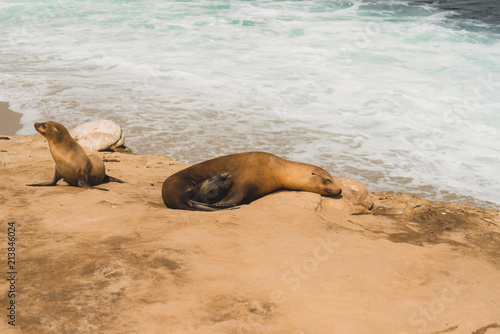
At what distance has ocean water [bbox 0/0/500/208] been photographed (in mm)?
8508

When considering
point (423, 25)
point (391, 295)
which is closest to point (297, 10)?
point (423, 25)

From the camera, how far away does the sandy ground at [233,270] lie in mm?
2535

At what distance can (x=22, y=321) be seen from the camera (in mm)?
2357

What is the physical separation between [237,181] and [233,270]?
75.8 inches

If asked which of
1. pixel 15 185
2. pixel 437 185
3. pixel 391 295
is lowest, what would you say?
pixel 437 185

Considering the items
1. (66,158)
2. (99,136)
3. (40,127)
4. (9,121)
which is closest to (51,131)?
(40,127)

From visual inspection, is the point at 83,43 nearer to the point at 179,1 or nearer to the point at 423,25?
the point at 179,1

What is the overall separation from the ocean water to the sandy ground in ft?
10.2

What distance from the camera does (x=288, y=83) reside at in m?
12.8

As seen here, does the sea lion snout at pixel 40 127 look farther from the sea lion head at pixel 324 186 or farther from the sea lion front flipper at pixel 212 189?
the sea lion head at pixel 324 186

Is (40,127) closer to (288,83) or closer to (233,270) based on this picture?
(233,270)

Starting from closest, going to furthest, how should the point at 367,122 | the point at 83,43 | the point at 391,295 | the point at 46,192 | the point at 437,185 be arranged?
1. the point at 391,295
2. the point at 46,192
3. the point at 437,185
4. the point at 367,122
5. the point at 83,43

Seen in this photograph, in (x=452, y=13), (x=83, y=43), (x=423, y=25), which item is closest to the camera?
(x=83, y=43)

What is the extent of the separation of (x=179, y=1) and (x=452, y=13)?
488 inches
